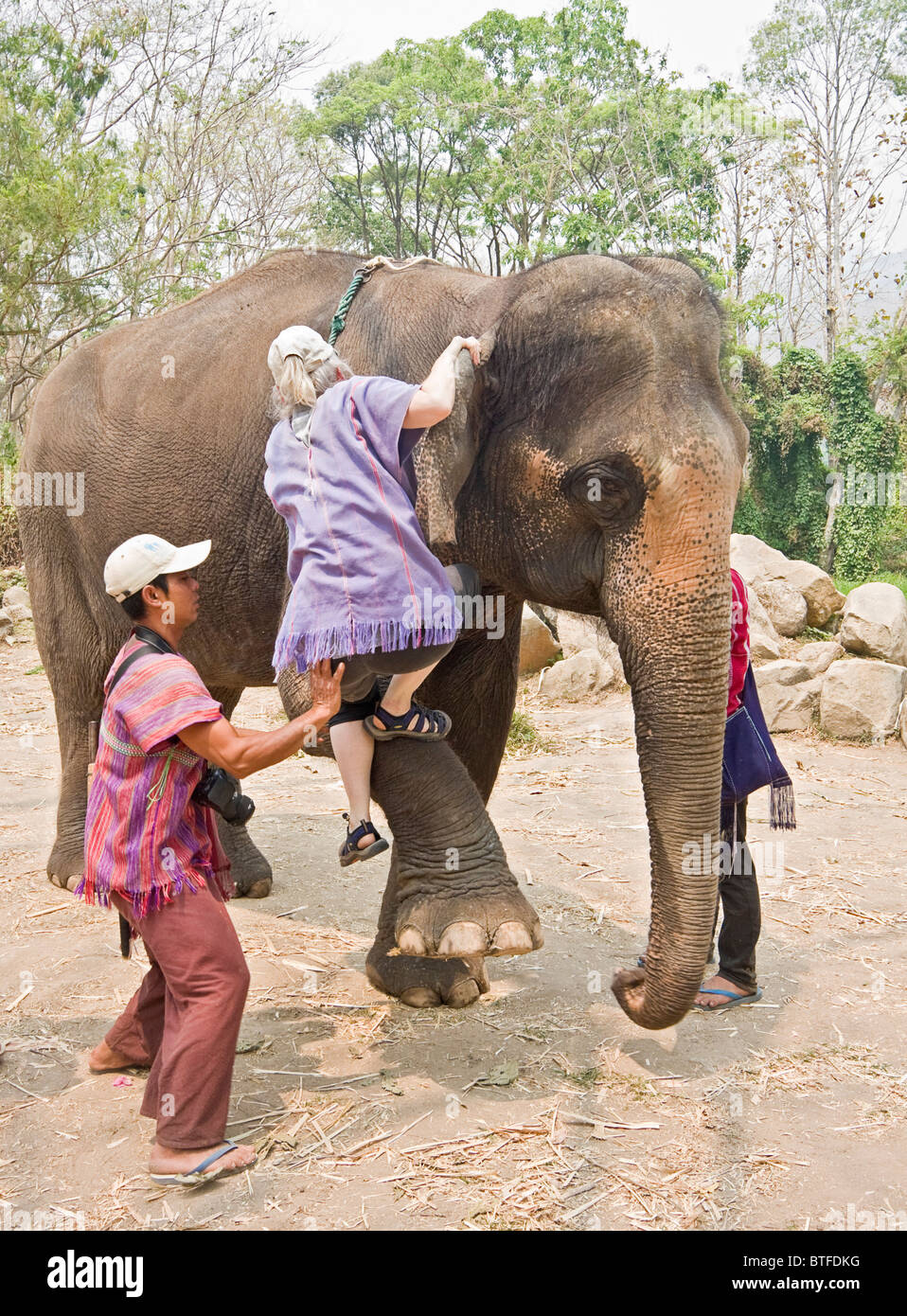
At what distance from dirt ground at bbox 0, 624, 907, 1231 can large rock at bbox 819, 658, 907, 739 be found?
9.79 feet

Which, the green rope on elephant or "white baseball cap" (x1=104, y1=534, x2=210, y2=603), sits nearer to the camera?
"white baseball cap" (x1=104, y1=534, x2=210, y2=603)

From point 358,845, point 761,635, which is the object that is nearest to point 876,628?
point 761,635

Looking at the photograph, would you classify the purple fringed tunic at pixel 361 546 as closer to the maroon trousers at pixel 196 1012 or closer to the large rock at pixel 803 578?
the maroon trousers at pixel 196 1012

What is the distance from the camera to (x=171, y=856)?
125 inches

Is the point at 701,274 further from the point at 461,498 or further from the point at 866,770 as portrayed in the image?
the point at 866,770

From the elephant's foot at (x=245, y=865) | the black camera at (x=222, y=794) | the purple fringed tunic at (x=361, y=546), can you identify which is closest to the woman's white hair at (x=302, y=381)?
the purple fringed tunic at (x=361, y=546)

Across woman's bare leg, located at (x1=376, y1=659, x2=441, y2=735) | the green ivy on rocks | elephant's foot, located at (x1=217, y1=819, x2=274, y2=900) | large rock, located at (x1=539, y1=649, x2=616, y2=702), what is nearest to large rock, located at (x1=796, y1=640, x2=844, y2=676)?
large rock, located at (x1=539, y1=649, x2=616, y2=702)

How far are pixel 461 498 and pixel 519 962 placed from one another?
2046mm

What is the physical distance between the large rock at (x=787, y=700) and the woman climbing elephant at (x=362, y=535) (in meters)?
6.60

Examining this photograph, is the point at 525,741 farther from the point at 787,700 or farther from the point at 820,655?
the point at 820,655

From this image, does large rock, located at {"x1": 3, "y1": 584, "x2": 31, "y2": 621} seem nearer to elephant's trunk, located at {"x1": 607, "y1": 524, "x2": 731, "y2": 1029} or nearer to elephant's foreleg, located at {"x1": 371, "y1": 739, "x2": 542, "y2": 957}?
elephant's foreleg, located at {"x1": 371, "y1": 739, "x2": 542, "y2": 957}

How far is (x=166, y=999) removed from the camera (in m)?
3.31

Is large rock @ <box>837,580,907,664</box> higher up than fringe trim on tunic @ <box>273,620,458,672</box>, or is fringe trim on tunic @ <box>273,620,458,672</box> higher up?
fringe trim on tunic @ <box>273,620,458,672</box>

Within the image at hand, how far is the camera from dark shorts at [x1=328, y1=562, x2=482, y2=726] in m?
3.35
